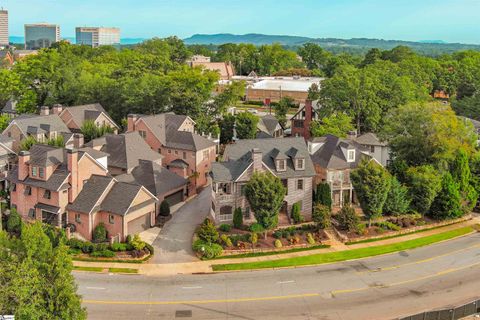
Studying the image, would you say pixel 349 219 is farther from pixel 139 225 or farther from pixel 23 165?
pixel 23 165

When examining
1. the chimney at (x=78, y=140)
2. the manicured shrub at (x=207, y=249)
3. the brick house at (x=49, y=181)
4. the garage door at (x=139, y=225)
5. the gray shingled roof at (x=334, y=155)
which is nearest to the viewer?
the manicured shrub at (x=207, y=249)

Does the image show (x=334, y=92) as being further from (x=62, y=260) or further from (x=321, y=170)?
(x=62, y=260)

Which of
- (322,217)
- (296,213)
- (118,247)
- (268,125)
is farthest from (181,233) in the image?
(268,125)

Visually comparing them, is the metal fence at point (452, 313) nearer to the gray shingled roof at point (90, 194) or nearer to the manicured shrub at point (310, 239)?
the manicured shrub at point (310, 239)

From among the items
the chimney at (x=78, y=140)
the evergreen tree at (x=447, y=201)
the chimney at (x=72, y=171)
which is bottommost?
the evergreen tree at (x=447, y=201)

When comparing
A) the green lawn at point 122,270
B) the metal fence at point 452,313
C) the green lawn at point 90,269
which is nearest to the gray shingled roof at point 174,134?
the green lawn at point 122,270

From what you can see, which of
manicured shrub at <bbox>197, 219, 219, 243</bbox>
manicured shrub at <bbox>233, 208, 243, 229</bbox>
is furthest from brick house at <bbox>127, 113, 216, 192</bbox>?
manicured shrub at <bbox>197, 219, 219, 243</bbox>

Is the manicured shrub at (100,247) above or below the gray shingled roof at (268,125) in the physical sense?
below
